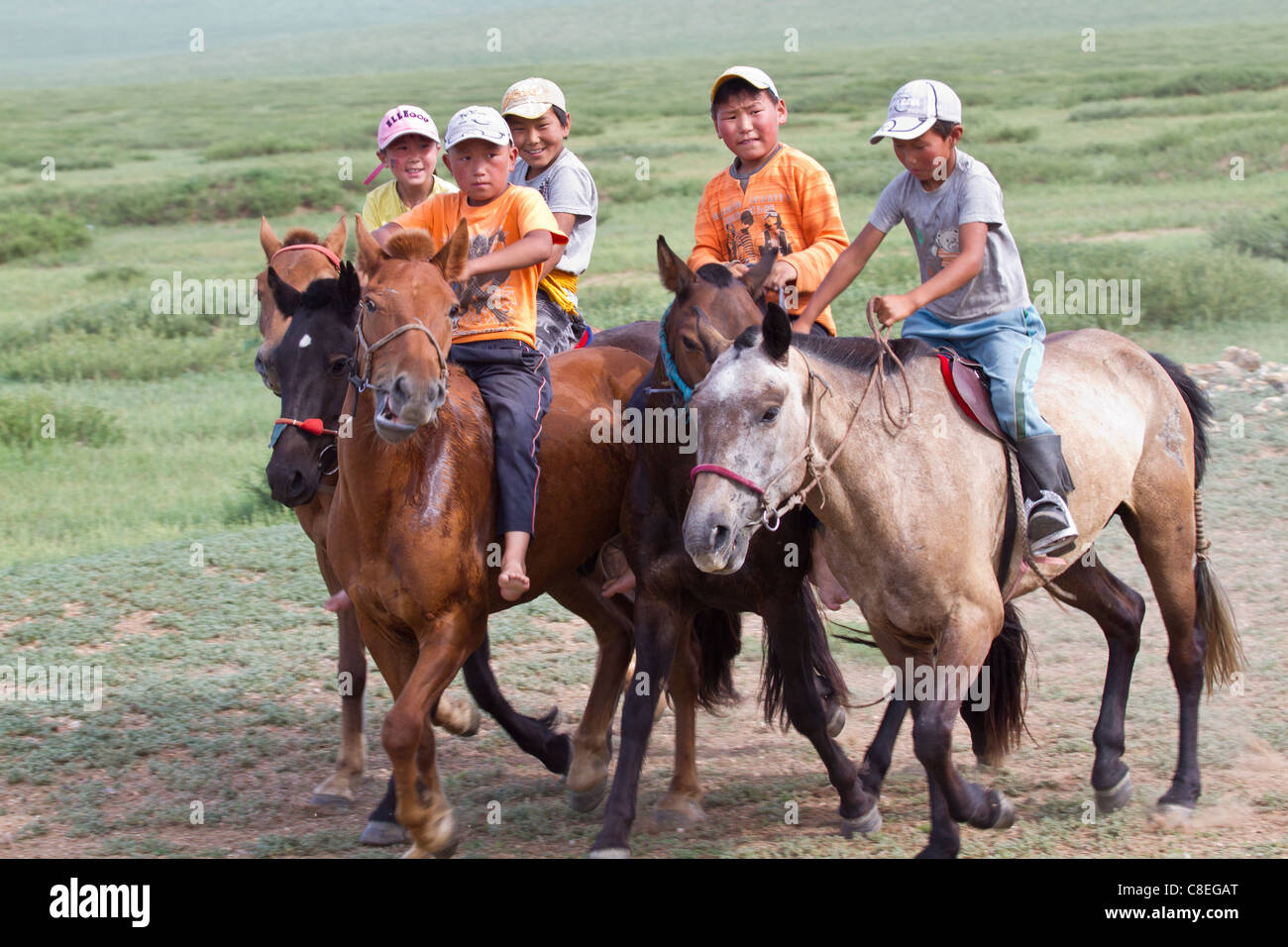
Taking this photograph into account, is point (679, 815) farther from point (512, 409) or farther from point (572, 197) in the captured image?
point (572, 197)

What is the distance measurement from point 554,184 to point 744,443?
2208 mm

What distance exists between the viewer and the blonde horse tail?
20.3 feet

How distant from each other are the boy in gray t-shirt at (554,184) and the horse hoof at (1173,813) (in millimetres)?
3018

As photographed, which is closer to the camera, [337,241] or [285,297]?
[285,297]

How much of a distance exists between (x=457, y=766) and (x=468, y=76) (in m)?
72.9

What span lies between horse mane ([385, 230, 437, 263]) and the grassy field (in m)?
2.15

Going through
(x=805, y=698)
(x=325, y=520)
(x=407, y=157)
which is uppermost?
(x=407, y=157)

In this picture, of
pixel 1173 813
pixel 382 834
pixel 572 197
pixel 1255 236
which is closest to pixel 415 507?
pixel 382 834

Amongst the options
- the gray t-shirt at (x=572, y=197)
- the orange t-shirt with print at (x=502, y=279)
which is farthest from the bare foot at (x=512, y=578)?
the gray t-shirt at (x=572, y=197)

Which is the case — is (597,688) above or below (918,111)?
below

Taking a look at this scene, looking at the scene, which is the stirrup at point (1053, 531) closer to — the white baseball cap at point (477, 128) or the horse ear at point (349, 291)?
the white baseball cap at point (477, 128)

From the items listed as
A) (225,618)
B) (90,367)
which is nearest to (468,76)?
(90,367)

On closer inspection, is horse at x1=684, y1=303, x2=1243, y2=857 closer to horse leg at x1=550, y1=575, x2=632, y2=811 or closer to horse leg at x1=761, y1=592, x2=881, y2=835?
horse leg at x1=761, y1=592, x2=881, y2=835

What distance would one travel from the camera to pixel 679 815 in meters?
5.61
